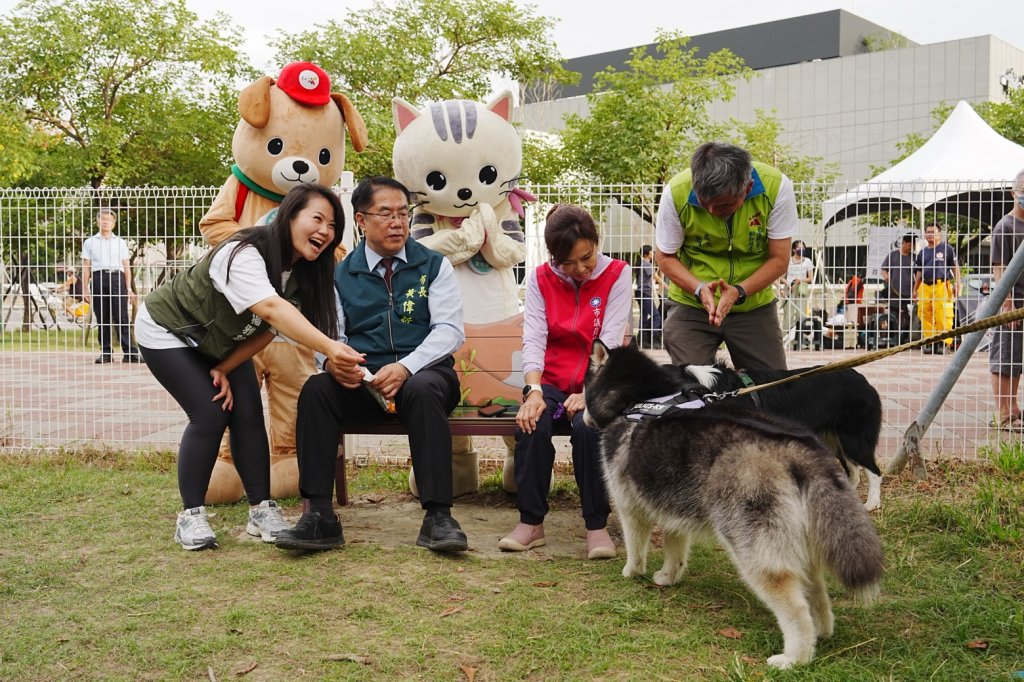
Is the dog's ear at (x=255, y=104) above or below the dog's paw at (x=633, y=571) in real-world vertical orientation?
above

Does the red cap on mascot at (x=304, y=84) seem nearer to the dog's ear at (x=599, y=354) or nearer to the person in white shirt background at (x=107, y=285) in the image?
the person in white shirt background at (x=107, y=285)

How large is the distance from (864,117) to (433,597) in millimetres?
48656

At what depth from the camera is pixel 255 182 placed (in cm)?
503

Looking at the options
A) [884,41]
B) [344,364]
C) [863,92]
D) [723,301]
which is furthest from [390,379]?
[884,41]

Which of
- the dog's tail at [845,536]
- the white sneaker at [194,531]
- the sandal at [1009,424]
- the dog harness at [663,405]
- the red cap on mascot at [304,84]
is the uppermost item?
the red cap on mascot at [304,84]

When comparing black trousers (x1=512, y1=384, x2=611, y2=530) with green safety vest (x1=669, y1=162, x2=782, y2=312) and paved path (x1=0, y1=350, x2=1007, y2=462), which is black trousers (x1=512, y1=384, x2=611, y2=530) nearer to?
green safety vest (x1=669, y1=162, x2=782, y2=312)

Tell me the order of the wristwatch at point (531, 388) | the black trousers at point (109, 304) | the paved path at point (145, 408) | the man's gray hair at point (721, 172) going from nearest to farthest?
the man's gray hair at point (721, 172)
the wristwatch at point (531, 388)
the paved path at point (145, 408)
the black trousers at point (109, 304)

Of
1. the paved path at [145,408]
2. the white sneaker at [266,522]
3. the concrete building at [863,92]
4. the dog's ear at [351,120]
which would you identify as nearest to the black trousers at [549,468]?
the white sneaker at [266,522]

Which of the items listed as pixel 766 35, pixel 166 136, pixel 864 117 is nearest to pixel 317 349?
pixel 166 136

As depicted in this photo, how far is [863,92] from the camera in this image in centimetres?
4597

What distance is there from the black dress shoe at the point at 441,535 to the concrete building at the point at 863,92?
39.9m

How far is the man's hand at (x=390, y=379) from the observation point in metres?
3.75

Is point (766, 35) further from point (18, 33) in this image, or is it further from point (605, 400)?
point (605, 400)

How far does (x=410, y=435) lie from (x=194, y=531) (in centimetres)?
113
